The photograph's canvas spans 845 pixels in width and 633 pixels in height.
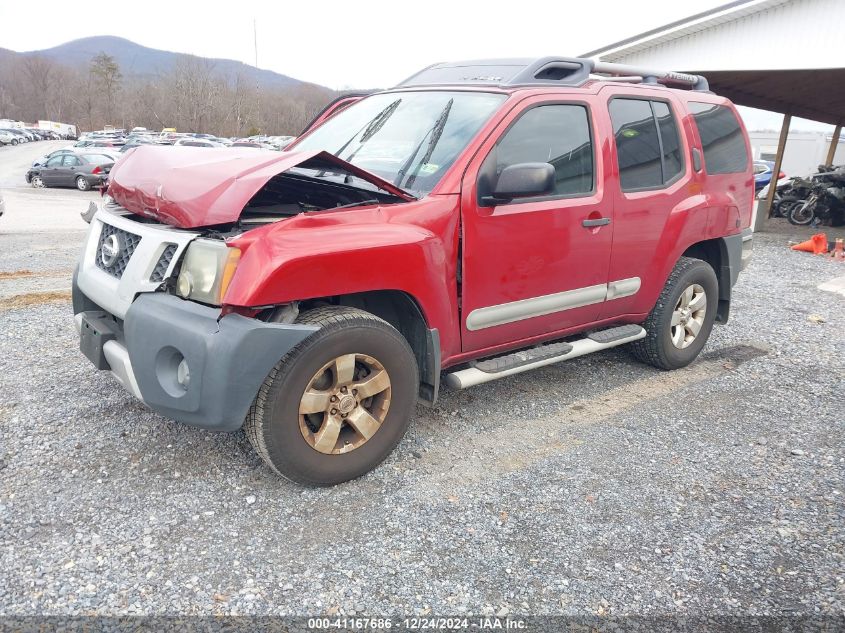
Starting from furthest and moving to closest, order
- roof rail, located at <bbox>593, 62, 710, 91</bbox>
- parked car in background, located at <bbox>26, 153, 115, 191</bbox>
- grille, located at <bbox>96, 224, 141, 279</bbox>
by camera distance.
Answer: parked car in background, located at <bbox>26, 153, 115, 191</bbox>
roof rail, located at <bbox>593, 62, 710, 91</bbox>
grille, located at <bbox>96, 224, 141, 279</bbox>

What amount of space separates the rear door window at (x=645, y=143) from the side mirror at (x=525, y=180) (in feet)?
3.35

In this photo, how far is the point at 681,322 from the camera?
478cm

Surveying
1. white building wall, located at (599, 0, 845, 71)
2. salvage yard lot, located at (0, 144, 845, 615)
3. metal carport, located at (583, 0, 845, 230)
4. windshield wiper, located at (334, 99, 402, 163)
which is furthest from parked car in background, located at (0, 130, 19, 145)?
windshield wiper, located at (334, 99, 402, 163)

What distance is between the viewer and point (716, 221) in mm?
4723

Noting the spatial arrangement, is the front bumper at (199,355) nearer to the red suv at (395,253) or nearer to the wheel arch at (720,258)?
the red suv at (395,253)

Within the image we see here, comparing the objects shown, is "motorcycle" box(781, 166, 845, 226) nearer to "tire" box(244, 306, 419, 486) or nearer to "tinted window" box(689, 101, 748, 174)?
"tinted window" box(689, 101, 748, 174)

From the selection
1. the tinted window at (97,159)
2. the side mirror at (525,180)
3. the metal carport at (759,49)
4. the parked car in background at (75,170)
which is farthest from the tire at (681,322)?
the tinted window at (97,159)

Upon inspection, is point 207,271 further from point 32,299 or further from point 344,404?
point 32,299

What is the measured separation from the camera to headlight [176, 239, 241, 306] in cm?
264

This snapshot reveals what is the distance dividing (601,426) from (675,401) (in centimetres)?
76

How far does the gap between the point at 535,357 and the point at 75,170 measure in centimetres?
2363

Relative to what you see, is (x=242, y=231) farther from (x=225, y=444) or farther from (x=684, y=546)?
(x=684, y=546)

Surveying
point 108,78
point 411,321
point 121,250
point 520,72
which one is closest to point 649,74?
point 520,72

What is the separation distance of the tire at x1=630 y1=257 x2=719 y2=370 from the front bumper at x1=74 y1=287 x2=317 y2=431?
287 cm
